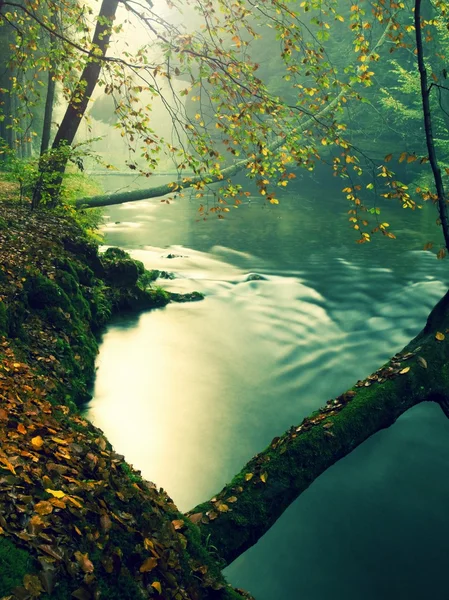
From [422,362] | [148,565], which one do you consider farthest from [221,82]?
[148,565]

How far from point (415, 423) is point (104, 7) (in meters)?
10.6

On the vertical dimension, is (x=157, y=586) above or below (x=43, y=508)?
below

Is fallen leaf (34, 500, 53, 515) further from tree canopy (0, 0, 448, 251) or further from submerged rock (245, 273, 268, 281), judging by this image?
submerged rock (245, 273, 268, 281)

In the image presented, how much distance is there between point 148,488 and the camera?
14.5 feet

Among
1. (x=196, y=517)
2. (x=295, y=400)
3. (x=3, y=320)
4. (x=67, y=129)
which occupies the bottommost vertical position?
(x=295, y=400)

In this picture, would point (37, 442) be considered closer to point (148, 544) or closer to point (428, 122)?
point (148, 544)

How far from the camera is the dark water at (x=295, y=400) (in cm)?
610

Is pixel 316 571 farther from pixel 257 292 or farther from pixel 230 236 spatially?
pixel 230 236

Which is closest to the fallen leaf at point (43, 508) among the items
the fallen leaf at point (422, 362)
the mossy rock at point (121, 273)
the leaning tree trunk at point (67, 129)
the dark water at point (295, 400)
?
the dark water at point (295, 400)

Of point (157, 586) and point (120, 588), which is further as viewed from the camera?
point (157, 586)

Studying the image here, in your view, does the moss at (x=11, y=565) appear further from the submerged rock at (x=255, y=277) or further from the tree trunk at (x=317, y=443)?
the submerged rock at (x=255, y=277)

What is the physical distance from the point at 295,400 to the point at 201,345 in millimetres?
3286

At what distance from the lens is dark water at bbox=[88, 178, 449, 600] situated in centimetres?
610

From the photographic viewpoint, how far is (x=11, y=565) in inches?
98.3
